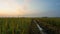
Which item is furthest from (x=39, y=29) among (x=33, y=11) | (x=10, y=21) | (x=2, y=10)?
(x=2, y=10)

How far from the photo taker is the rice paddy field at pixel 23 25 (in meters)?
1.79

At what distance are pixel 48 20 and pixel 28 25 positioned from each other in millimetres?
298

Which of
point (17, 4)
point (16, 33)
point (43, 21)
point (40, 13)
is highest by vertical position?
point (17, 4)

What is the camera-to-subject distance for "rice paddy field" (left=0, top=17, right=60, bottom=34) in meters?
1.79

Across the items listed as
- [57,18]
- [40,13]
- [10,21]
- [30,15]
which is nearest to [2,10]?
[10,21]

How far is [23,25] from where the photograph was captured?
6.11 ft

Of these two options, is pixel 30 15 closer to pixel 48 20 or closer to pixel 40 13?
pixel 40 13

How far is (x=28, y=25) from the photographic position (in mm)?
1871

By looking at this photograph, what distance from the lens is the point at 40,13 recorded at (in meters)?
1.91

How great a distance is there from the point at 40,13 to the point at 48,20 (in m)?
0.15

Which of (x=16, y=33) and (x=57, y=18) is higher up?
(x=57, y=18)

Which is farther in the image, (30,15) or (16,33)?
(30,15)

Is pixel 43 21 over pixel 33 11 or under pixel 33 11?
under

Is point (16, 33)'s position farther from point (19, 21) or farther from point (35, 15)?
point (35, 15)
